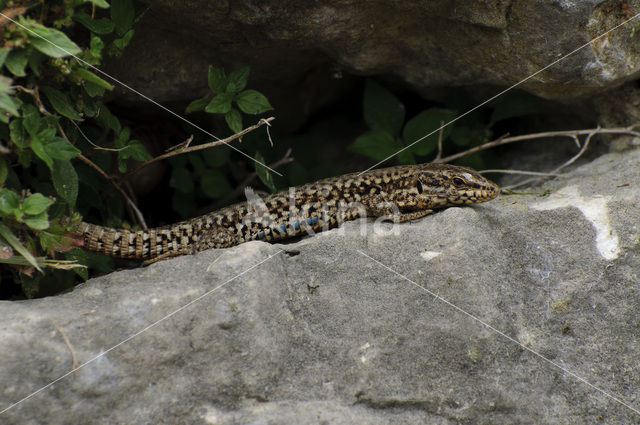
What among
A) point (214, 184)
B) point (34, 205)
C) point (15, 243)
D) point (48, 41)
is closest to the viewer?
point (48, 41)

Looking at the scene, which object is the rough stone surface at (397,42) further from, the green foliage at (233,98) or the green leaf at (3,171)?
the green leaf at (3,171)

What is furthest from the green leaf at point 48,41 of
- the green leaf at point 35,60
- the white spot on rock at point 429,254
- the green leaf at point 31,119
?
the white spot on rock at point 429,254

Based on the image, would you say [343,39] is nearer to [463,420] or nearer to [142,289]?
[142,289]

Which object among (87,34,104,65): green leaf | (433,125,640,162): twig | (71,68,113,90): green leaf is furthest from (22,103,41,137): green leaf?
(433,125,640,162): twig

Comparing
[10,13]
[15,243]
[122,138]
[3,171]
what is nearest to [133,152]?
[122,138]

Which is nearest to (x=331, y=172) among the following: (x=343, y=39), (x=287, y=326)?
(x=343, y=39)

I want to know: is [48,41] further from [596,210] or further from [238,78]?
[596,210]
